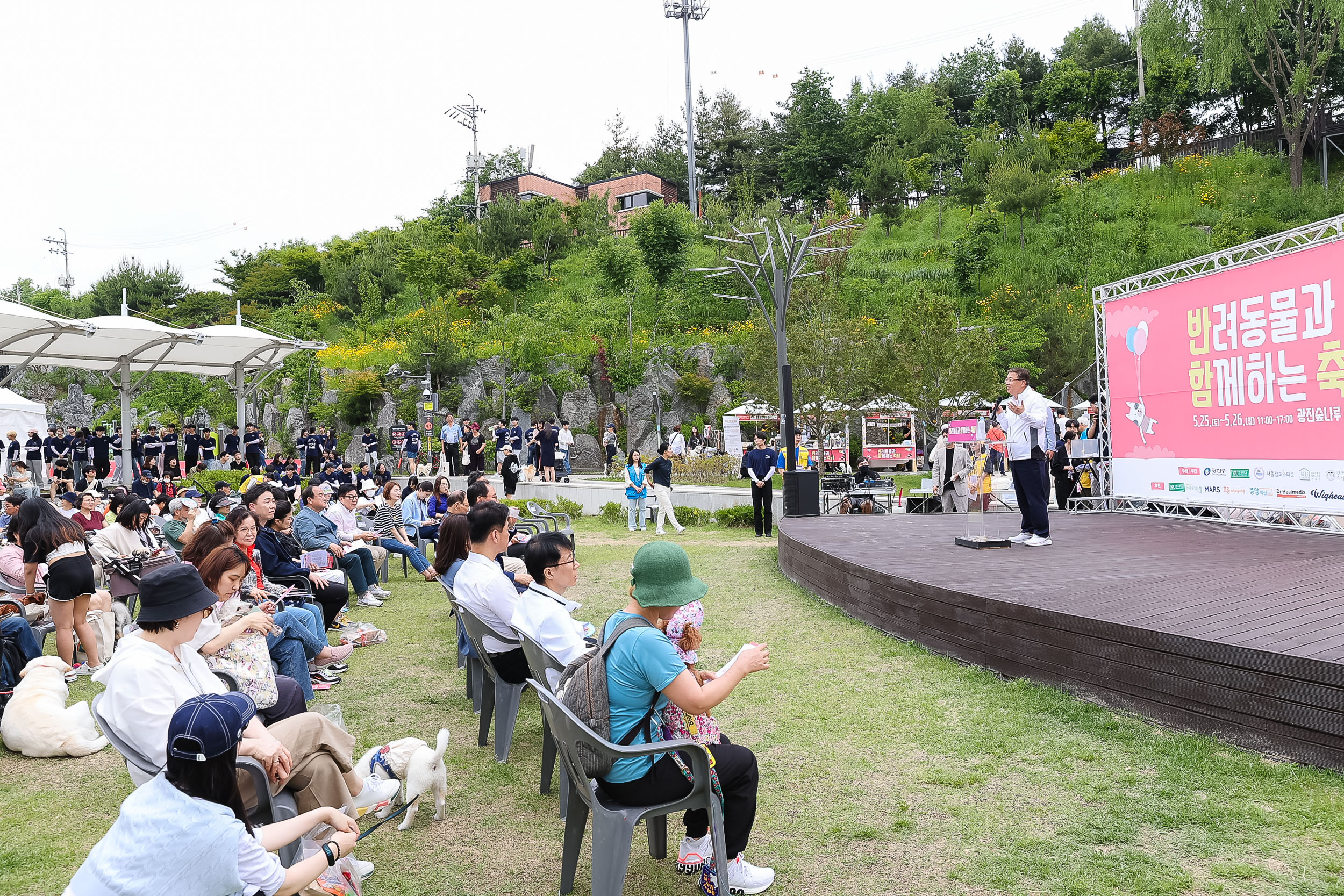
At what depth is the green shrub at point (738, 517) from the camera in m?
16.2

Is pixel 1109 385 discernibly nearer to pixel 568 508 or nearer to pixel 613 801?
pixel 613 801

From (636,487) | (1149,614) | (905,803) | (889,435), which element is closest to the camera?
(905,803)

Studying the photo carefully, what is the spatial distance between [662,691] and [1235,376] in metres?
8.98

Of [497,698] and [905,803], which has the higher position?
[497,698]

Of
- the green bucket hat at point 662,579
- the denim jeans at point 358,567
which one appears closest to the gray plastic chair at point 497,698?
the green bucket hat at point 662,579

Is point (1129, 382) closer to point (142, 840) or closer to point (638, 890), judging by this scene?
point (638, 890)

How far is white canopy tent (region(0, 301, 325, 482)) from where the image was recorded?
1343cm

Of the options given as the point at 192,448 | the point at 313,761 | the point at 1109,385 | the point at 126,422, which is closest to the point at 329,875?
the point at 313,761

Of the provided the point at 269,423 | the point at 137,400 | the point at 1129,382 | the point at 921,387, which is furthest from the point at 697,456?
the point at 137,400

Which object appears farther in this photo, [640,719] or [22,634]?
[22,634]

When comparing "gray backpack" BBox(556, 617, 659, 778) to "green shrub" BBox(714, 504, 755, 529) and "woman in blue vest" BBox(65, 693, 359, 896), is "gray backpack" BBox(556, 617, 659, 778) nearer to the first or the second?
"woman in blue vest" BBox(65, 693, 359, 896)

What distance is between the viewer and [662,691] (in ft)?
8.63

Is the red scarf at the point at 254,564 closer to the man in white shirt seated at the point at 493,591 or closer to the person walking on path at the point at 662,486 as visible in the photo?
the man in white shirt seated at the point at 493,591

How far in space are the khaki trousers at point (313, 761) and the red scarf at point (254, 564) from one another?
2.68 m
